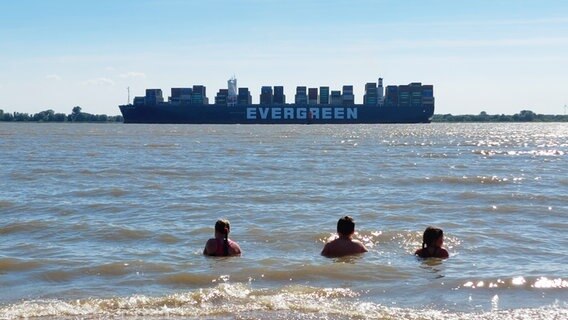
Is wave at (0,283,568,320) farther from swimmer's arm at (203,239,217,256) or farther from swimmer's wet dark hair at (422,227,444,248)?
swimmer's wet dark hair at (422,227,444,248)

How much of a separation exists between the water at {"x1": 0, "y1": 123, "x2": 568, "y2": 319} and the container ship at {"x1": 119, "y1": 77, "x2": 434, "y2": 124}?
303 feet

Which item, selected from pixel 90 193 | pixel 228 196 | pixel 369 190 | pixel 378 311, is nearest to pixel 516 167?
pixel 369 190

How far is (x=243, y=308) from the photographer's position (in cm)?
770

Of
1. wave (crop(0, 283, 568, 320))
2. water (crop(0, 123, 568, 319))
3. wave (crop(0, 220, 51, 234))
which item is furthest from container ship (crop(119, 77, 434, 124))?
wave (crop(0, 283, 568, 320))

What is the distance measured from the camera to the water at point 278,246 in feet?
26.1

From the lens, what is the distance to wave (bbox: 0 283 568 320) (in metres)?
7.44

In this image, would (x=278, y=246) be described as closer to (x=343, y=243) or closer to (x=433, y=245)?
(x=343, y=243)

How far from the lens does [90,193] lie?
1831 cm

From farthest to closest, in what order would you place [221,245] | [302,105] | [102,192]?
[302,105], [102,192], [221,245]

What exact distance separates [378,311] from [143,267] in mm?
3451

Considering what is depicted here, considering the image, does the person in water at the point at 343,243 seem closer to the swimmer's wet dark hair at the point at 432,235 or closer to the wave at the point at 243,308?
the swimmer's wet dark hair at the point at 432,235

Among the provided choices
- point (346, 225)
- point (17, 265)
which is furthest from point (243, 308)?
point (17, 265)

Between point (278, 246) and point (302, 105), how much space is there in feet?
352

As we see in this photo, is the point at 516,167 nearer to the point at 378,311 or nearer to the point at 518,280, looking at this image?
the point at 518,280
